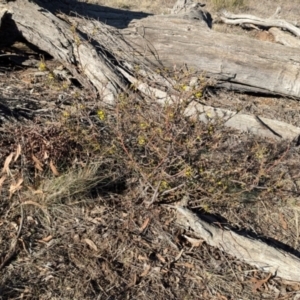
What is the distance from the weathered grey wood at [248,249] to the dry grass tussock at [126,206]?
0.19 ft

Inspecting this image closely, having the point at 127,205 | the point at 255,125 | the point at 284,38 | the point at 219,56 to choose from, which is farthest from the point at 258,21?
the point at 127,205

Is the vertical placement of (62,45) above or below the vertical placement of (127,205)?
above

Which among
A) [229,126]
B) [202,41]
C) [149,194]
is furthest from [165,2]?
[149,194]

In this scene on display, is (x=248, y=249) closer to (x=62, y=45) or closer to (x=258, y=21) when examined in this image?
(x=62, y=45)

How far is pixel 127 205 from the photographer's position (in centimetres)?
331

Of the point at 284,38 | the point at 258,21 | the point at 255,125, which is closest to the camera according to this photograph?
the point at 255,125

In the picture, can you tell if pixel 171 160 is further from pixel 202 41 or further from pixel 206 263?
pixel 202 41

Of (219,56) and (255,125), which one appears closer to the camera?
(255,125)

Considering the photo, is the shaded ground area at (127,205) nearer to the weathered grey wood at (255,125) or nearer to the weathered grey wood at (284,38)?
the weathered grey wood at (255,125)

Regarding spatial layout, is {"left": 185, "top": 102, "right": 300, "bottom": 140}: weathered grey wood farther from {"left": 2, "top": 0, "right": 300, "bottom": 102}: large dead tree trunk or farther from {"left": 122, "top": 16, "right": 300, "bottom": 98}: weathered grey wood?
{"left": 122, "top": 16, "right": 300, "bottom": 98}: weathered grey wood

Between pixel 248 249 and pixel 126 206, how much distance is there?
2.93ft

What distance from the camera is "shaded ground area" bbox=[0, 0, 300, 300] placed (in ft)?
9.36

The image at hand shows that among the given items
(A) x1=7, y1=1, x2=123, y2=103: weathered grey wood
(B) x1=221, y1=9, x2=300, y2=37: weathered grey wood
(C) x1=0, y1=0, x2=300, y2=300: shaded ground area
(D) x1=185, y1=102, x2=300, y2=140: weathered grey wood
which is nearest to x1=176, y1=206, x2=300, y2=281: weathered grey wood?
(C) x1=0, y1=0, x2=300, y2=300: shaded ground area

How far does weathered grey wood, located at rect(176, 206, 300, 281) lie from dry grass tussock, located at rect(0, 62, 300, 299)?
0.06m
